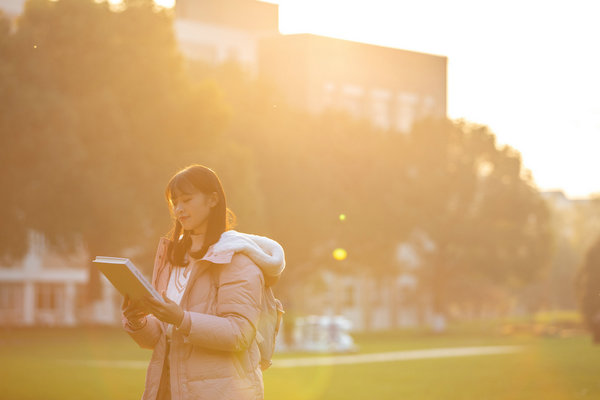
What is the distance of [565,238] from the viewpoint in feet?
332

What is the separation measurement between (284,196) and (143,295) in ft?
129

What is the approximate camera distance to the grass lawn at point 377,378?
16750 mm

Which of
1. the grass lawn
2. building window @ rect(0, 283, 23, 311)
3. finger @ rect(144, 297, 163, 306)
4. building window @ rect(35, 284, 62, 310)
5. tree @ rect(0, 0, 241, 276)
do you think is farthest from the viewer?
building window @ rect(35, 284, 62, 310)

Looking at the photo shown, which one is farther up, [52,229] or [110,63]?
[110,63]

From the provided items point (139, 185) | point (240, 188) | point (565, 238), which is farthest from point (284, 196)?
point (565, 238)

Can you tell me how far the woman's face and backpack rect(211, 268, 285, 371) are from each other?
1.23 ft

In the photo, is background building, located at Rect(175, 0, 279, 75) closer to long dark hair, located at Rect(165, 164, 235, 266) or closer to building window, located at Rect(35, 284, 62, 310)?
building window, located at Rect(35, 284, 62, 310)

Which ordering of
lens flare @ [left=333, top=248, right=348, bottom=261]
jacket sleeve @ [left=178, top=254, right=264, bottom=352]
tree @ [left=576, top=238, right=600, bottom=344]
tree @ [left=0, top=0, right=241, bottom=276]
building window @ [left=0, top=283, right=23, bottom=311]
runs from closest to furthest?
jacket sleeve @ [left=178, top=254, right=264, bottom=352] → tree @ [left=576, top=238, right=600, bottom=344] → tree @ [left=0, top=0, right=241, bottom=276] → lens flare @ [left=333, top=248, right=348, bottom=261] → building window @ [left=0, top=283, right=23, bottom=311]

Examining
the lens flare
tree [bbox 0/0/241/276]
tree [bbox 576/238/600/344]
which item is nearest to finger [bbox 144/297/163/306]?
tree [bbox 576/238/600/344]

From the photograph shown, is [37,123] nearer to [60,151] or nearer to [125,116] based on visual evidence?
[60,151]

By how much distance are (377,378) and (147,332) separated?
699 inches

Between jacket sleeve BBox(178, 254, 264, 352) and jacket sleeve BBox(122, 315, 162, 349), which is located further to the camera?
jacket sleeve BBox(122, 315, 162, 349)

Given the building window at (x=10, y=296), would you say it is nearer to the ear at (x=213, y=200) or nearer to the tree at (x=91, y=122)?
the tree at (x=91, y=122)

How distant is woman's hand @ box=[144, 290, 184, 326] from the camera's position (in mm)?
3750
